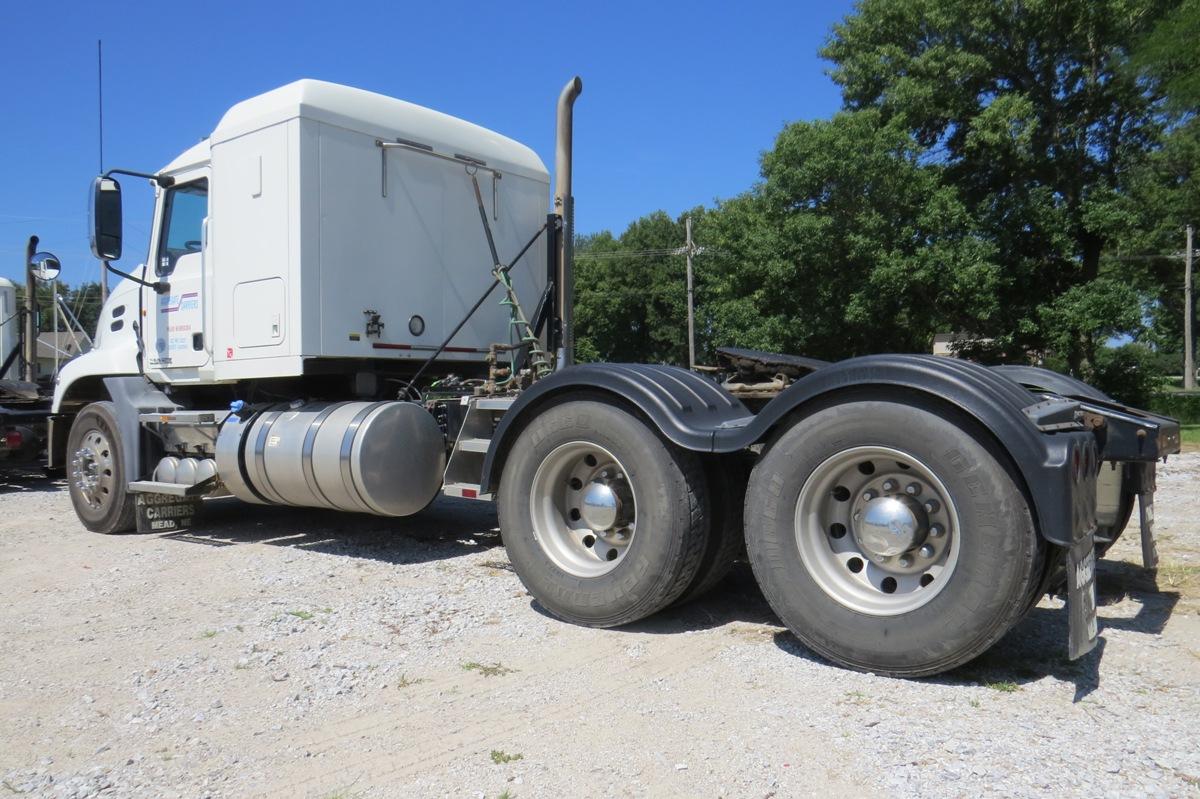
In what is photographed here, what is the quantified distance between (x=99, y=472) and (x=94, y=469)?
22 cm

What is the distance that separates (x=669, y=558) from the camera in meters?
4.29

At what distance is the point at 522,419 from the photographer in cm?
505

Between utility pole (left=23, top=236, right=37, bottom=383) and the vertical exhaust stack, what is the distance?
750 cm

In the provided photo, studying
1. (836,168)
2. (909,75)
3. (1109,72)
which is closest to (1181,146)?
(1109,72)

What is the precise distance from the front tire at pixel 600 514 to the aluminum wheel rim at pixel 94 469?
4.58m

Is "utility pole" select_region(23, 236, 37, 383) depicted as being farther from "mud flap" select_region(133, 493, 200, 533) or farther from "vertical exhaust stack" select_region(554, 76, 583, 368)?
"vertical exhaust stack" select_region(554, 76, 583, 368)

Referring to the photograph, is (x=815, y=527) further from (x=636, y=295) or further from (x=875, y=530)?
(x=636, y=295)

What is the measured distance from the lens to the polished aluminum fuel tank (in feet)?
20.2

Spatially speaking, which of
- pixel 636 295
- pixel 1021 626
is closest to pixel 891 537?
pixel 1021 626

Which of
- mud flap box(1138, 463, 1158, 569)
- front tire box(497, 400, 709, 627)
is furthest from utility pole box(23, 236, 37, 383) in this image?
mud flap box(1138, 463, 1158, 569)

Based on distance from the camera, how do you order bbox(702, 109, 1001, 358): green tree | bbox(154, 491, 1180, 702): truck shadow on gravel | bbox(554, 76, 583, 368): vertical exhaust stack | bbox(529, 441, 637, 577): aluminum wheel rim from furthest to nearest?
1. bbox(702, 109, 1001, 358): green tree
2. bbox(554, 76, 583, 368): vertical exhaust stack
3. bbox(529, 441, 637, 577): aluminum wheel rim
4. bbox(154, 491, 1180, 702): truck shadow on gravel

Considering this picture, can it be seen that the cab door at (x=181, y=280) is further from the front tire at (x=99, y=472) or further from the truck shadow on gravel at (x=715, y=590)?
the truck shadow on gravel at (x=715, y=590)

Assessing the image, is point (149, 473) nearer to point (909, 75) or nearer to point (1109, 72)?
point (909, 75)

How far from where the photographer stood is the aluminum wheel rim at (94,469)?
25.9ft
